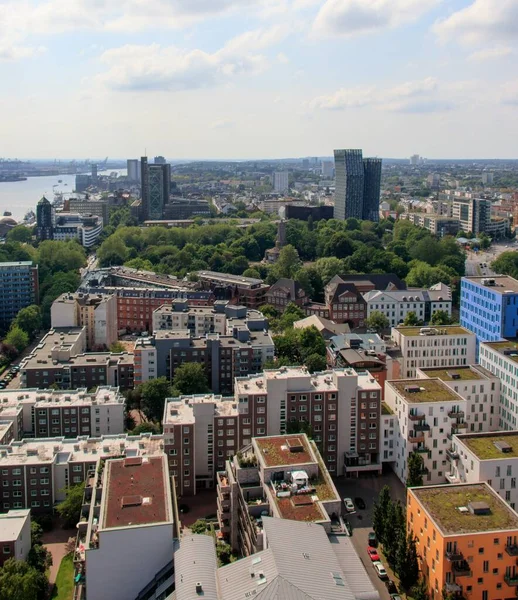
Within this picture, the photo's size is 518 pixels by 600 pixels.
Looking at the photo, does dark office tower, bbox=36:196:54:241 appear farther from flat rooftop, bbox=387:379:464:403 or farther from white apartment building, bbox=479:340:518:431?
flat rooftop, bbox=387:379:464:403

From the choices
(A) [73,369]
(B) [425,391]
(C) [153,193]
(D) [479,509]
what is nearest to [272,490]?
(D) [479,509]

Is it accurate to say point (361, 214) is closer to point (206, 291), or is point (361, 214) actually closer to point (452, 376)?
point (206, 291)

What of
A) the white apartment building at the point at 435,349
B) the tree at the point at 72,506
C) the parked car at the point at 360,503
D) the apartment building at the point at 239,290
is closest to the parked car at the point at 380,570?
the parked car at the point at 360,503

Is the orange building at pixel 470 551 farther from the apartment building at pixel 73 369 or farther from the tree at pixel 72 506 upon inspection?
the apartment building at pixel 73 369

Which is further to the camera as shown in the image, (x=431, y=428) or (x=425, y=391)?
Answer: (x=425, y=391)

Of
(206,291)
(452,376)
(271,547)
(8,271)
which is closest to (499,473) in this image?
(452,376)

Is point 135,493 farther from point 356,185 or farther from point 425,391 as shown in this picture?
point 356,185
